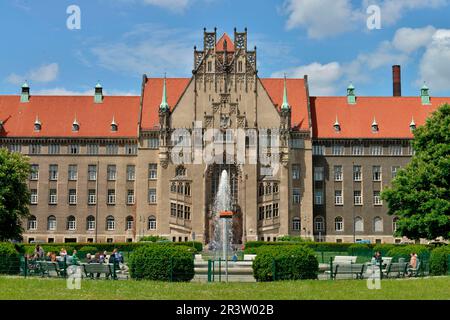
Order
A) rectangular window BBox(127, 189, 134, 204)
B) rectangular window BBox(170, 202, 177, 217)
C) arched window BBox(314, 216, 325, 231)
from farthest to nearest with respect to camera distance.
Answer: arched window BBox(314, 216, 325, 231) < rectangular window BBox(127, 189, 134, 204) < rectangular window BBox(170, 202, 177, 217)

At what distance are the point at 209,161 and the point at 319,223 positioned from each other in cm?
1620

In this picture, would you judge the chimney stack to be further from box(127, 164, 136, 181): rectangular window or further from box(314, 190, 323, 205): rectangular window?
box(127, 164, 136, 181): rectangular window

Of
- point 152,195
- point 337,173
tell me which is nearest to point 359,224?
point 337,173

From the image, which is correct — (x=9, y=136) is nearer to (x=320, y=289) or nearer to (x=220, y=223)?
(x=220, y=223)

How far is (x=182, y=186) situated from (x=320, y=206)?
58.2 feet

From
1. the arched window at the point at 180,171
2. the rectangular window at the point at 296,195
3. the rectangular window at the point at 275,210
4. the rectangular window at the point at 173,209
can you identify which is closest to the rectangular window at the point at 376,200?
the rectangular window at the point at 296,195

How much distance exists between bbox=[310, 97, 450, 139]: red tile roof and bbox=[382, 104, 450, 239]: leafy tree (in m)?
25.3

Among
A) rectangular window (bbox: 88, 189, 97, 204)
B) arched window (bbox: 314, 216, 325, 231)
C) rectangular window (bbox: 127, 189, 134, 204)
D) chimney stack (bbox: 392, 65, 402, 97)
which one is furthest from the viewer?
chimney stack (bbox: 392, 65, 402, 97)

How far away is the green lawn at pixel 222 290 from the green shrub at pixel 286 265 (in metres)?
1.29

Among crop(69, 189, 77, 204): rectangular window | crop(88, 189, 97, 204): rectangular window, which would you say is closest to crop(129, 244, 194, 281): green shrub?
crop(88, 189, 97, 204): rectangular window

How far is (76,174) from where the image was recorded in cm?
7925

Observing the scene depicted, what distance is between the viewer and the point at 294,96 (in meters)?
83.6

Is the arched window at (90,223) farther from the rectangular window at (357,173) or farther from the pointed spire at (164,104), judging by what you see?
the rectangular window at (357,173)

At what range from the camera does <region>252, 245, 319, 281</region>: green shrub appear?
2898 centimetres
